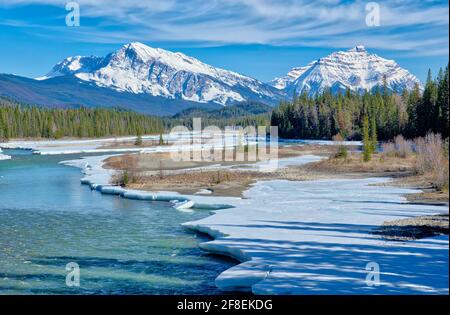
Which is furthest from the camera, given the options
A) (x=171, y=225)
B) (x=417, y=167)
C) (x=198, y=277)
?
(x=417, y=167)

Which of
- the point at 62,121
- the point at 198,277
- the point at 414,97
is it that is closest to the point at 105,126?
the point at 62,121

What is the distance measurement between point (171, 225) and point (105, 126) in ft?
494

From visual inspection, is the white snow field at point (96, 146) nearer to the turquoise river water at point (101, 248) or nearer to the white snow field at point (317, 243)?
the turquoise river water at point (101, 248)

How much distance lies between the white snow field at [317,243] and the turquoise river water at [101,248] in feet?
4.22

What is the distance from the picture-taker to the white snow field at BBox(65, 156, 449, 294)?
1559 centimetres

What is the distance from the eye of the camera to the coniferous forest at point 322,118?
277 ft

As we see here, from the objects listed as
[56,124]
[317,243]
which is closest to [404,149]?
[317,243]

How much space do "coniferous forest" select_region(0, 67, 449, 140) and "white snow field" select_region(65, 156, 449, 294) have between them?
4446 centimetres

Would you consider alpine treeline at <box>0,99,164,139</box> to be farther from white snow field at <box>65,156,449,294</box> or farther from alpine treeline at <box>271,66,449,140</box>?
white snow field at <box>65,156,449,294</box>

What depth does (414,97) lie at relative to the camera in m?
91.2

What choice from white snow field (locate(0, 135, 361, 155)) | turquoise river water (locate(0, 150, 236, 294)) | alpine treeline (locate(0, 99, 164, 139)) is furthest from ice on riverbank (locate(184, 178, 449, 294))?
alpine treeline (locate(0, 99, 164, 139))

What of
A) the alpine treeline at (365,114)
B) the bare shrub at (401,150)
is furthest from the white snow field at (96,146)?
the bare shrub at (401,150)

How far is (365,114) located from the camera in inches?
4611

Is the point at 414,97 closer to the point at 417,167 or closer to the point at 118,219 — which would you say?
the point at 417,167
